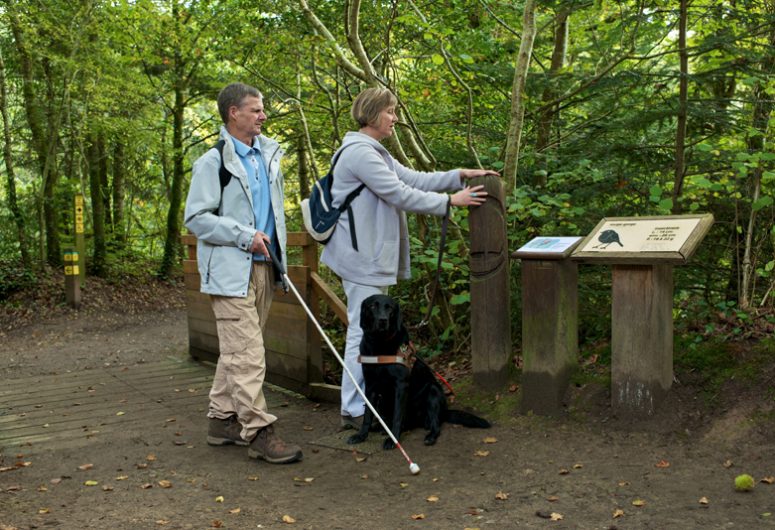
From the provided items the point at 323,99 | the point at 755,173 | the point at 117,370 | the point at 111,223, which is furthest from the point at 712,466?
the point at 111,223

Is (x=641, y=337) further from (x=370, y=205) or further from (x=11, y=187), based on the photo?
(x=11, y=187)

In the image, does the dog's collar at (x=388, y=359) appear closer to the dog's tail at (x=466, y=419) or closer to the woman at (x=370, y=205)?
the woman at (x=370, y=205)

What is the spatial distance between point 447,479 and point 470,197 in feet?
5.86

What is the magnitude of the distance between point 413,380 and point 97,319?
33.5 feet

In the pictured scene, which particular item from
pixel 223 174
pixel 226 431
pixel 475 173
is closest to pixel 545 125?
pixel 475 173

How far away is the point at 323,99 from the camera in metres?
10.1

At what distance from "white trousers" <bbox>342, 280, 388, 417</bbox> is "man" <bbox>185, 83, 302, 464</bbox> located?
575 millimetres

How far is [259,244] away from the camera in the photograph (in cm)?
457

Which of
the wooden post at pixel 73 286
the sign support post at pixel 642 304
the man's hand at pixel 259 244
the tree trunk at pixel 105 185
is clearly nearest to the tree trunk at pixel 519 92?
the sign support post at pixel 642 304

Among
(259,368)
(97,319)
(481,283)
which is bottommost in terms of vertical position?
(97,319)

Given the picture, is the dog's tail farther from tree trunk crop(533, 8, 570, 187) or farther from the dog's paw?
tree trunk crop(533, 8, 570, 187)

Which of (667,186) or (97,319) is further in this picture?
(97,319)

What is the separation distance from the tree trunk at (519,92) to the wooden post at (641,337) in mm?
1763

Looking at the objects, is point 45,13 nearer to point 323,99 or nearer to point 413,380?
point 323,99
